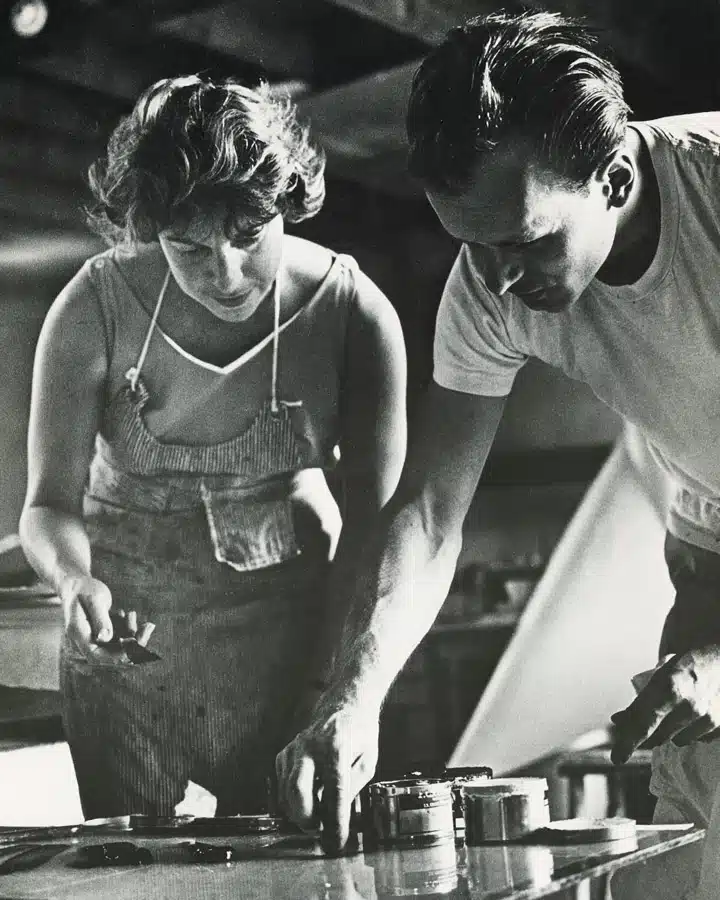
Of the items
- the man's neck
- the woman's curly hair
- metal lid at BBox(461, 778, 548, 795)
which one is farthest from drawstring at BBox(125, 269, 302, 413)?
metal lid at BBox(461, 778, 548, 795)

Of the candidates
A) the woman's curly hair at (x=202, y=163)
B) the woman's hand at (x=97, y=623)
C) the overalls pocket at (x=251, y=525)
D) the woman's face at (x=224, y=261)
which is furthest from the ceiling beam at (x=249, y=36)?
the woman's hand at (x=97, y=623)

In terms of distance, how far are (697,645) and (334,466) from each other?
0.77 meters

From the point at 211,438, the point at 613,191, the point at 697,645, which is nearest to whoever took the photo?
the point at 613,191

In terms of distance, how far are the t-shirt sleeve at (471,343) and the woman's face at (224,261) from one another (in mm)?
362

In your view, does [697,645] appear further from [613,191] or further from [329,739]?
[613,191]

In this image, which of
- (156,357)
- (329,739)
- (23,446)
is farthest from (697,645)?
(23,446)

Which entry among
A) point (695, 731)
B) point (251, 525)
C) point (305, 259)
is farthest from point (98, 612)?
point (695, 731)

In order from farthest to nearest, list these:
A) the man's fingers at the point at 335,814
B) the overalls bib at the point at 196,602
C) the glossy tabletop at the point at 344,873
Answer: the overalls bib at the point at 196,602, the man's fingers at the point at 335,814, the glossy tabletop at the point at 344,873

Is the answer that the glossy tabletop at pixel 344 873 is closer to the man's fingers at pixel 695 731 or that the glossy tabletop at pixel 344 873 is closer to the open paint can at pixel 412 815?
the open paint can at pixel 412 815

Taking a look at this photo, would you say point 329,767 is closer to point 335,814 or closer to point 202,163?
point 335,814

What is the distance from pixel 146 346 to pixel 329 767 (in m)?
0.90

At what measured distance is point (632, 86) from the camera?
7.06ft

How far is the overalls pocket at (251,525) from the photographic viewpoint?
7.32ft

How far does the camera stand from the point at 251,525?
224 centimetres
